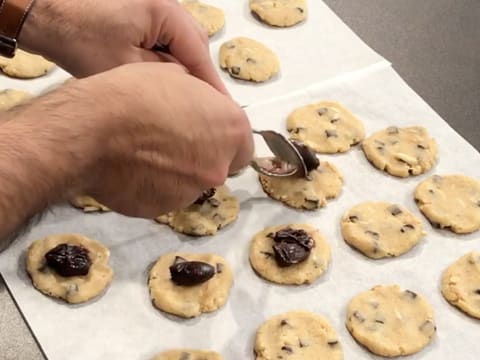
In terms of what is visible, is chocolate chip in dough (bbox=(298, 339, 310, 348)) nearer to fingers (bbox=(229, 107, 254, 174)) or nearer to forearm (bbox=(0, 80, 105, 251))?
fingers (bbox=(229, 107, 254, 174))

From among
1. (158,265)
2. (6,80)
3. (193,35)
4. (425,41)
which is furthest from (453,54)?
(6,80)

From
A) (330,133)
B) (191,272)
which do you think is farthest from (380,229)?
(191,272)

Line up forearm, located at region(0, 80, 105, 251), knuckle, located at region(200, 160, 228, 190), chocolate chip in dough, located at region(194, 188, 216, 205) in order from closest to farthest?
forearm, located at region(0, 80, 105, 251) < knuckle, located at region(200, 160, 228, 190) < chocolate chip in dough, located at region(194, 188, 216, 205)

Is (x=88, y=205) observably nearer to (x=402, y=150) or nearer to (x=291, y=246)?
(x=291, y=246)

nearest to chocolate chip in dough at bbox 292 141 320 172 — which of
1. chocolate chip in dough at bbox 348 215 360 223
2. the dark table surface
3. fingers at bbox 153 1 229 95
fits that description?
chocolate chip in dough at bbox 348 215 360 223

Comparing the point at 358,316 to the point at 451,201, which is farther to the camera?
the point at 451,201
